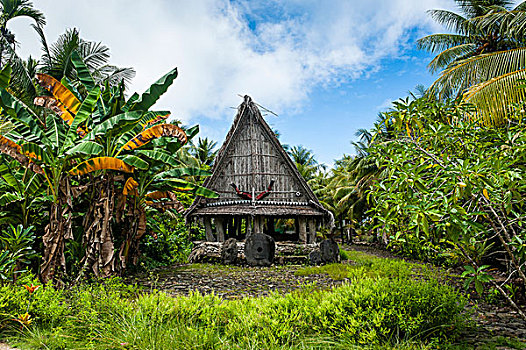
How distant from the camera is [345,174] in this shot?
29.7 meters

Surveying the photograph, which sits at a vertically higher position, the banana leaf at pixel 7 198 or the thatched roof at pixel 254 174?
the thatched roof at pixel 254 174

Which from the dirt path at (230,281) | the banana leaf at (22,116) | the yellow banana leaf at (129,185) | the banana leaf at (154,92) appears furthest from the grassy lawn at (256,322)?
the banana leaf at (154,92)

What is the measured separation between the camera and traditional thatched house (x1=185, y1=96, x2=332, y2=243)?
13023 mm

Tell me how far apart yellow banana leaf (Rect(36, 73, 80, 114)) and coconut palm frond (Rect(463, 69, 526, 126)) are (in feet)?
35.1

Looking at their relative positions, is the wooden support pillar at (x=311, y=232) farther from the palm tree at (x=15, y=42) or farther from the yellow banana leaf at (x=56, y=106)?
the palm tree at (x=15, y=42)

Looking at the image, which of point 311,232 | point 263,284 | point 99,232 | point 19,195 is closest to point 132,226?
point 99,232

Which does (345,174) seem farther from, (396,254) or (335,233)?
(335,233)

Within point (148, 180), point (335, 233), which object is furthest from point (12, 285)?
point (335, 233)

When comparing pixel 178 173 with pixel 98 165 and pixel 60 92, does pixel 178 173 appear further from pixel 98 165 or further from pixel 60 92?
pixel 60 92

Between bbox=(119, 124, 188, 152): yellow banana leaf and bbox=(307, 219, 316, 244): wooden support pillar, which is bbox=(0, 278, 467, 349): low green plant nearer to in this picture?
bbox=(119, 124, 188, 152): yellow banana leaf

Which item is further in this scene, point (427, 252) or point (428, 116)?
point (427, 252)

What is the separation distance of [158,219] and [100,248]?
4314mm

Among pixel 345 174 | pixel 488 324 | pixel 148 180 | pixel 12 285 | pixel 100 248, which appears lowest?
pixel 488 324

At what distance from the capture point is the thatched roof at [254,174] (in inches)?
520
